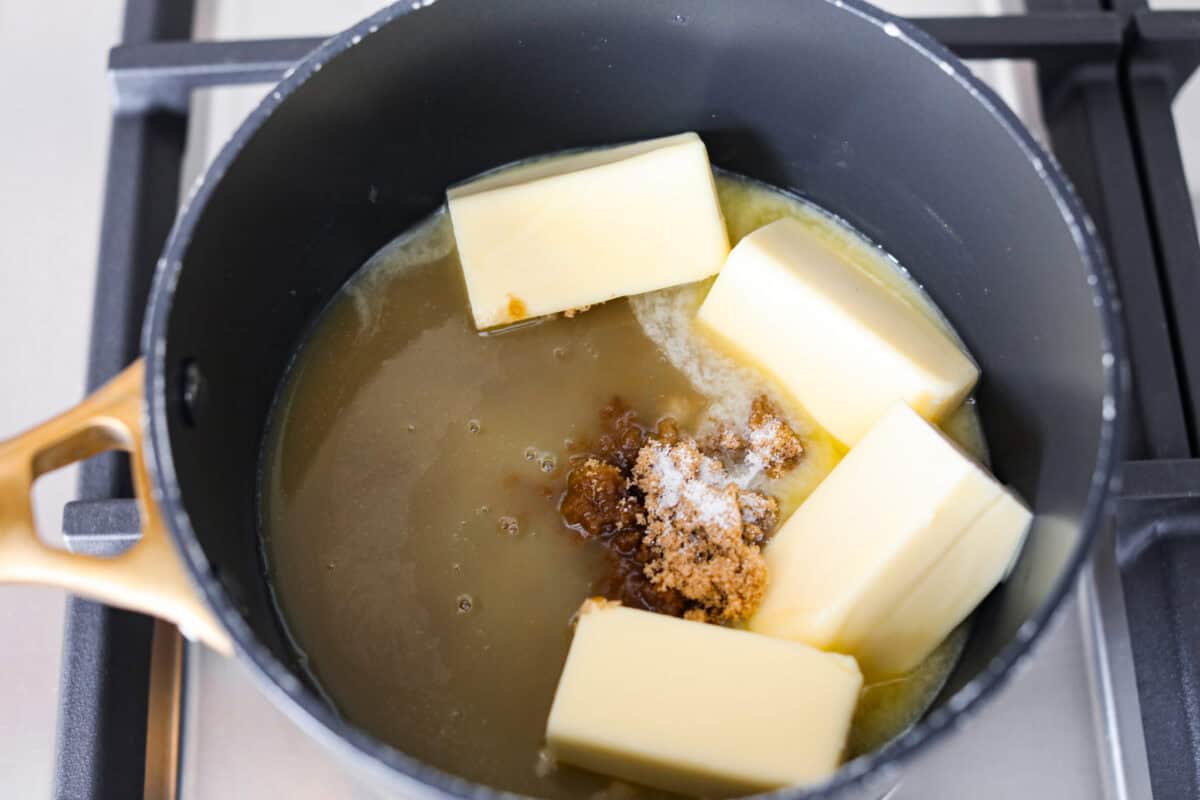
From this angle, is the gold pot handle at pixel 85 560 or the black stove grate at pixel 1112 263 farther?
the black stove grate at pixel 1112 263

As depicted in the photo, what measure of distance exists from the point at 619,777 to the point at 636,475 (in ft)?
0.78

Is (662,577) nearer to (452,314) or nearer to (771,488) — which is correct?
(771,488)

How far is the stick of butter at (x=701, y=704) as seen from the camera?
0.78 metres

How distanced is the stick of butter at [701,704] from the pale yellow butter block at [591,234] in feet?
1.04

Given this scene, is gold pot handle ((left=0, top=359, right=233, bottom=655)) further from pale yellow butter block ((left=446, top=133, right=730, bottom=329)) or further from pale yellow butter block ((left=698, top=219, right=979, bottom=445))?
pale yellow butter block ((left=698, top=219, right=979, bottom=445))

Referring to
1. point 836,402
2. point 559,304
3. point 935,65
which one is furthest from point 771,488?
point 935,65

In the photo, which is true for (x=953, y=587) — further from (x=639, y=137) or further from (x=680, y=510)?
(x=639, y=137)

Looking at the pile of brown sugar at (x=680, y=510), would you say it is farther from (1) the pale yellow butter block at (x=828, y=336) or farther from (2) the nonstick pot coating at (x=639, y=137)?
(2) the nonstick pot coating at (x=639, y=137)

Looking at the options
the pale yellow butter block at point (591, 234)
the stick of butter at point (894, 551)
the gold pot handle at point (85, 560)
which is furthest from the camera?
the pale yellow butter block at point (591, 234)

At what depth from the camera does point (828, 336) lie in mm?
937

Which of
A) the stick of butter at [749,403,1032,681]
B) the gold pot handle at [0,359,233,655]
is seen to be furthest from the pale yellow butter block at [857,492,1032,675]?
the gold pot handle at [0,359,233,655]

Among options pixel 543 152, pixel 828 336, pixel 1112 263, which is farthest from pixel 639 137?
pixel 1112 263

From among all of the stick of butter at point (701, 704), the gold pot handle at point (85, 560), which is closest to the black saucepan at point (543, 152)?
the gold pot handle at point (85, 560)

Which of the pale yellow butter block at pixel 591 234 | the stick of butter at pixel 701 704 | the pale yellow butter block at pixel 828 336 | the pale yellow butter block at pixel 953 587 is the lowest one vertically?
the stick of butter at pixel 701 704
